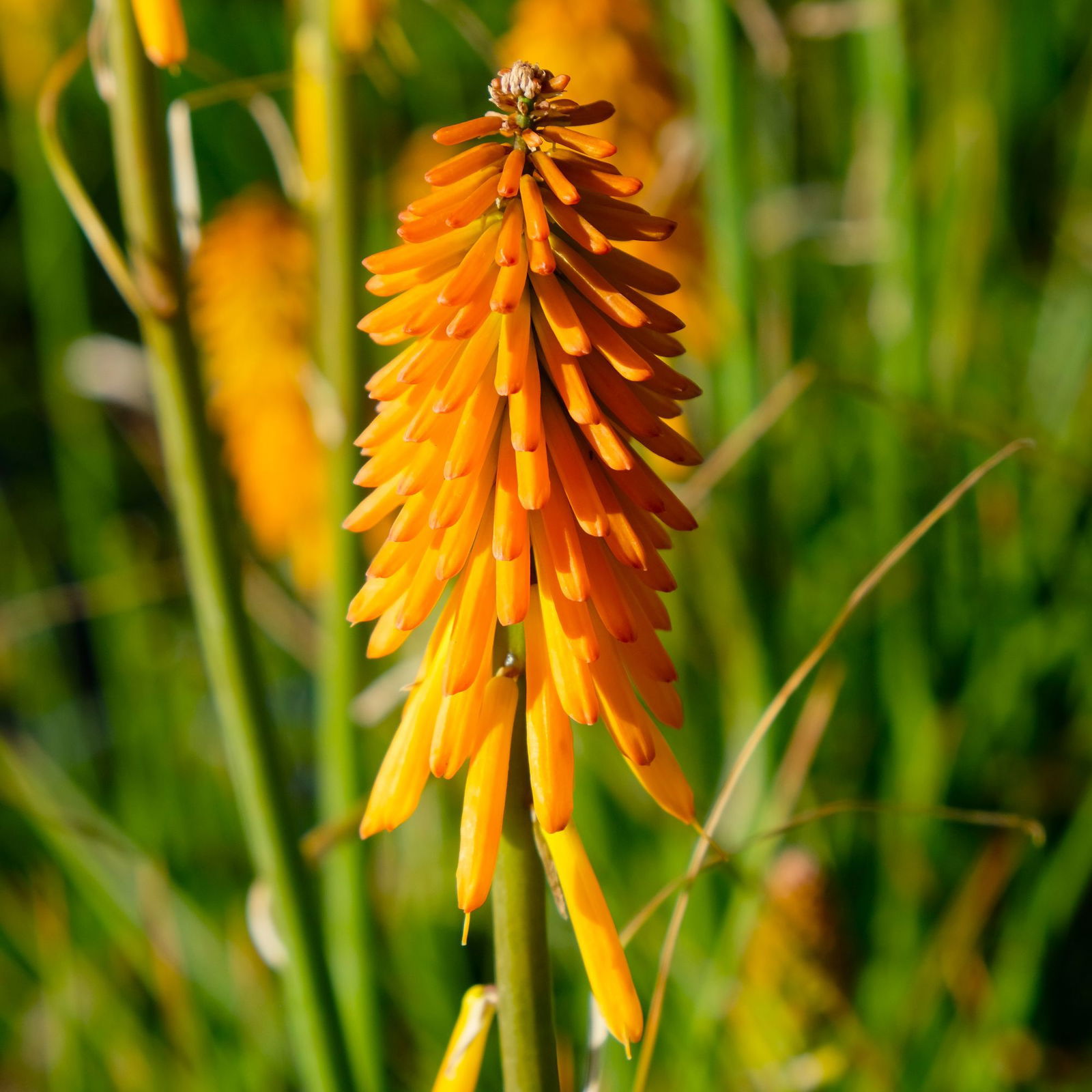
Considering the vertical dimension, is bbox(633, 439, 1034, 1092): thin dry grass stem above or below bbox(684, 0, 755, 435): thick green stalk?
below

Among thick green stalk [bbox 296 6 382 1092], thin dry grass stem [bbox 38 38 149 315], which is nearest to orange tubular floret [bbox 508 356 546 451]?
thin dry grass stem [bbox 38 38 149 315]

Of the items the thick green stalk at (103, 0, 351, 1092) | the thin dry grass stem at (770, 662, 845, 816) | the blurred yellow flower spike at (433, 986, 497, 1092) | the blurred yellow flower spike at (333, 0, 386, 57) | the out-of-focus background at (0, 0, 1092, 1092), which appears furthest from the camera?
the out-of-focus background at (0, 0, 1092, 1092)

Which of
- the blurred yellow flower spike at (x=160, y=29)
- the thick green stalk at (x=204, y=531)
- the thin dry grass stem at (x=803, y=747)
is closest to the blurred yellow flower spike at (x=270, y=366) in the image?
the thin dry grass stem at (x=803, y=747)

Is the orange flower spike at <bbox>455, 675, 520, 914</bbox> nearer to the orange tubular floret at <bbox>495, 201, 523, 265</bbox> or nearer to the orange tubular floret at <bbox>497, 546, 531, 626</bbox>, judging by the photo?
the orange tubular floret at <bbox>497, 546, 531, 626</bbox>

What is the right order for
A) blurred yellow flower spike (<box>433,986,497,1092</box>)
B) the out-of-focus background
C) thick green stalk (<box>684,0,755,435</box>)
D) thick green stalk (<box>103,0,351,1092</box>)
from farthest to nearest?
the out-of-focus background < thick green stalk (<box>684,0,755,435</box>) < thick green stalk (<box>103,0,351,1092</box>) < blurred yellow flower spike (<box>433,986,497,1092</box>)

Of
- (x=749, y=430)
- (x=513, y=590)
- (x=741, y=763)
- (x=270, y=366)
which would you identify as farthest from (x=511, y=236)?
(x=270, y=366)

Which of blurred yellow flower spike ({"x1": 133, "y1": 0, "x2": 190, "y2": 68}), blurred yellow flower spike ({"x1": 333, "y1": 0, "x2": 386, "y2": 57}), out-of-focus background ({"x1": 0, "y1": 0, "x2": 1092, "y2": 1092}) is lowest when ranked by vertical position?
out-of-focus background ({"x1": 0, "y1": 0, "x2": 1092, "y2": 1092})
